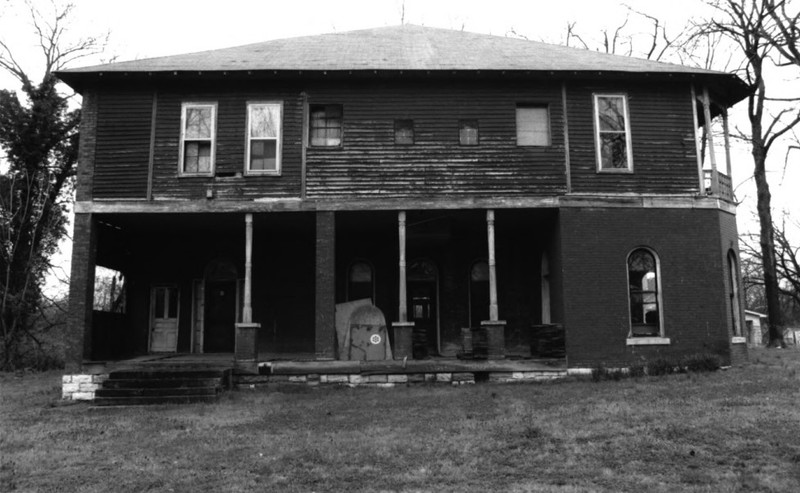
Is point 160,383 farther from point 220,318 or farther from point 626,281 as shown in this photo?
point 626,281

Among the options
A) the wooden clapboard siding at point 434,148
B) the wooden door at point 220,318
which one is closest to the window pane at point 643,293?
the wooden clapboard siding at point 434,148

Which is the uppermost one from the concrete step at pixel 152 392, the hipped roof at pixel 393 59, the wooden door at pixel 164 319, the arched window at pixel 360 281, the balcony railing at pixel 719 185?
the hipped roof at pixel 393 59

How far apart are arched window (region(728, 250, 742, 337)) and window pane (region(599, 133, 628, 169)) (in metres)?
3.63

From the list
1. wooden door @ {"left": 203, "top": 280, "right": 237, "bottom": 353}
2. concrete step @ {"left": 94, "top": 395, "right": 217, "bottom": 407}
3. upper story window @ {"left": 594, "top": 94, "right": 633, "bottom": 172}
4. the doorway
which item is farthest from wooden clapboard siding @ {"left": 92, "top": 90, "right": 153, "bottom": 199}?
upper story window @ {"left": 594, "top": 94, "right": 633, "bottom": 172}

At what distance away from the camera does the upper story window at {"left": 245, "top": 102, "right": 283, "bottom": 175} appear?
15.5m

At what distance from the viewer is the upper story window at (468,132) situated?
1567 centimetres

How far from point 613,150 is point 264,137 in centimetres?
817

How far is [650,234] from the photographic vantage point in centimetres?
1520

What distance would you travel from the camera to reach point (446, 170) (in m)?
15.4

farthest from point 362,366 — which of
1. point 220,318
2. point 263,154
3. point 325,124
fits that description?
point 220,318

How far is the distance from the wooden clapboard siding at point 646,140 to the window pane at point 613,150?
0.22 metres

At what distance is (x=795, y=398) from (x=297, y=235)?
486 inches

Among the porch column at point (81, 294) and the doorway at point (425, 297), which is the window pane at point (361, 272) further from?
the porch column at point (81, 294)

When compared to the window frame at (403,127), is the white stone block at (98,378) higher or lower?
lower
